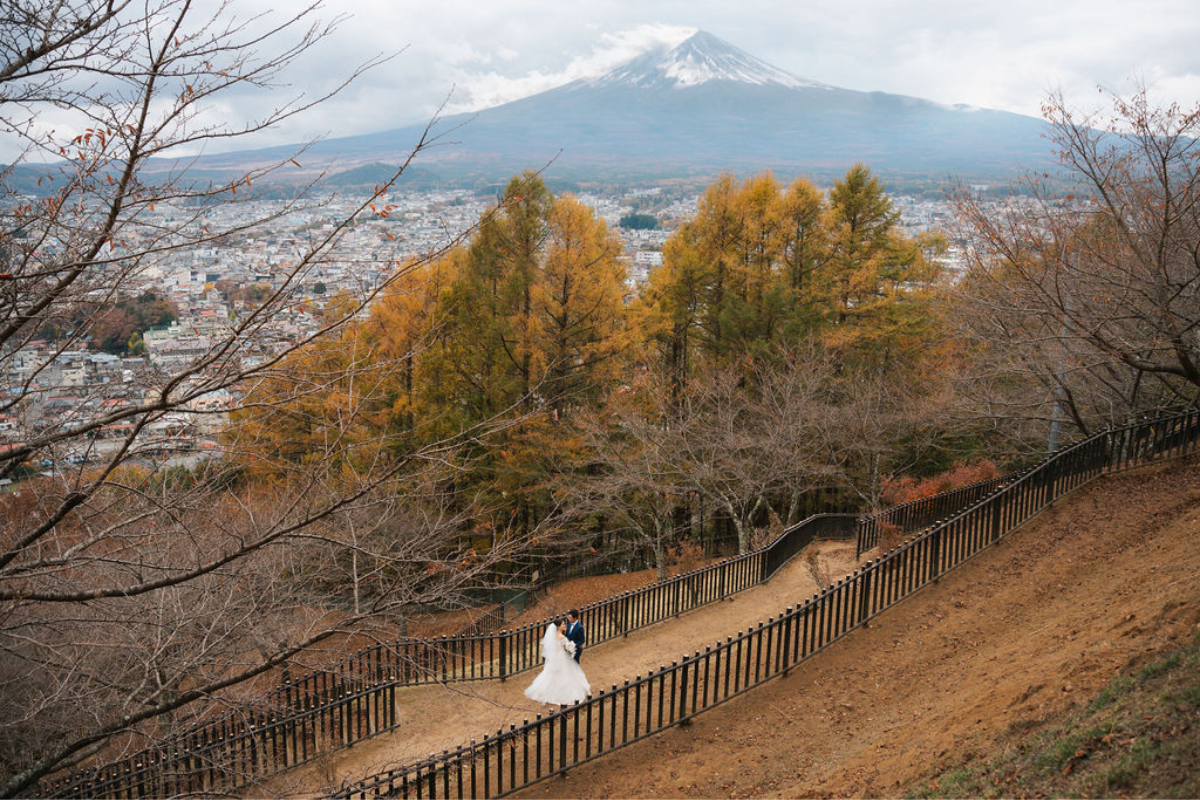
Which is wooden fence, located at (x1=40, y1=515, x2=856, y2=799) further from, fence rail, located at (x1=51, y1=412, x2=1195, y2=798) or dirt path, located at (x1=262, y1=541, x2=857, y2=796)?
dirt path, located at (x1=262, y1=541, x2=857, y2=796)

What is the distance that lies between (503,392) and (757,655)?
1382 centimetres

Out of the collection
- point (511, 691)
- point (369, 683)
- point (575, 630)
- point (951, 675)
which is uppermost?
point (951, 675)

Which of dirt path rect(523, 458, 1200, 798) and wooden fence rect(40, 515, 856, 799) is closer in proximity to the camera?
dirt path rect(523, 458, 1200, 798)

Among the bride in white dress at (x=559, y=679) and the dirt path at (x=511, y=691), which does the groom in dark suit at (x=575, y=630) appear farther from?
the dirt path at (x=511, y=691)

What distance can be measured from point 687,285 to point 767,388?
5.94m

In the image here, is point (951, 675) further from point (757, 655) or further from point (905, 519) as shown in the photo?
point (905, 519)

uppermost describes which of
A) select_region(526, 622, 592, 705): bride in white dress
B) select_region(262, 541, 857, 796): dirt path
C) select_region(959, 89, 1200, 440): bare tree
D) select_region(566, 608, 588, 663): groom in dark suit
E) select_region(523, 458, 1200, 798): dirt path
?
select_region(959, 89, 1200, 440): bare tree

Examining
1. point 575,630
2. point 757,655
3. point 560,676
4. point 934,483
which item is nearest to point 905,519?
point 934,483

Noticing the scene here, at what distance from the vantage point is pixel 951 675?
7.23 m

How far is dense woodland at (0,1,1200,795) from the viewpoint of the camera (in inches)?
182

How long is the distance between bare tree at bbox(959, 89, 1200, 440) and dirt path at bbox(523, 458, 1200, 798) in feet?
8.17

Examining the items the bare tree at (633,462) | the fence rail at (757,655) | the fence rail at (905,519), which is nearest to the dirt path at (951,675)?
the fence rail at (757,655)

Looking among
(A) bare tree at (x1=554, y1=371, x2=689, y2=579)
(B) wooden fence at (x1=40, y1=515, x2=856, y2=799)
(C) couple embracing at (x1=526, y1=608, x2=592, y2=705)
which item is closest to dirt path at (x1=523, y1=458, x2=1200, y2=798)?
(C) couple embracing at (x1=526, y1=608, x2=592, y2=705)

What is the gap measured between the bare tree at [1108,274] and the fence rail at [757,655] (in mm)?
1457
